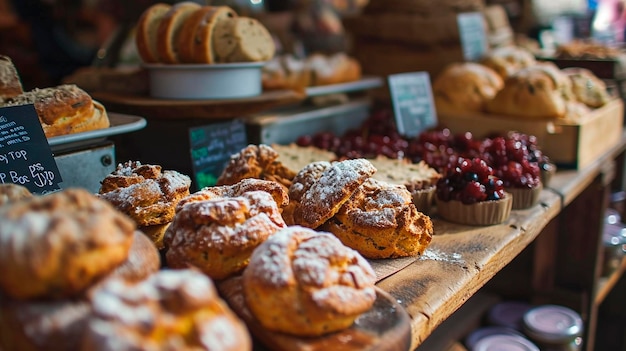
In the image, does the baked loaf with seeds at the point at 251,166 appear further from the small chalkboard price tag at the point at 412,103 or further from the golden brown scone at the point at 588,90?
the golden brown scone at the point at 588,90

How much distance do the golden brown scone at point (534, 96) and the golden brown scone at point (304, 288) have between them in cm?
200

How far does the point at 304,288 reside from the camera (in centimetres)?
105

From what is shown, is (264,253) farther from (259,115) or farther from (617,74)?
(617,74)

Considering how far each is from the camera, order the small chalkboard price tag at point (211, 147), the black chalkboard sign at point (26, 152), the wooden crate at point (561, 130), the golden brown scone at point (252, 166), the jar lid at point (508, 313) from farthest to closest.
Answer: the jar lid at point (508, 313), the wooden crate at point (561, 130), the small chalkboard price tag at point (211, 147), the golden brown scone at point (252, 166), the black chalkboard sign at point (26, 152)

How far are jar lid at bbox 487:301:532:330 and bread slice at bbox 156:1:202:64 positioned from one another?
2305 mm

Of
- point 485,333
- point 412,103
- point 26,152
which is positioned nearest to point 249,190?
point 26,152

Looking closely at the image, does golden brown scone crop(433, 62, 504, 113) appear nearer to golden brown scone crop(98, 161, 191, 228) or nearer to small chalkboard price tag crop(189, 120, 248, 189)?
small chalkboard price tag crop(189, 120, 248, 189)

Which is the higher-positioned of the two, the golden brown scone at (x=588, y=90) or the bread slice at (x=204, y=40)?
the bread slice at (x=204, y=40)

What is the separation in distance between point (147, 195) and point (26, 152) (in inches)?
16.1

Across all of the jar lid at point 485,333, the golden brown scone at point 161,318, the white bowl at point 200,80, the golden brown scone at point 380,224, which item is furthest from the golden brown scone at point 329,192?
the jar lid at point 485,333

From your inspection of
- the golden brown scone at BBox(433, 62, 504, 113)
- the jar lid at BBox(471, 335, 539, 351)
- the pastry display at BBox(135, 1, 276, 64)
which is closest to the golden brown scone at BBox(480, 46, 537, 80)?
the golden brown scone at BBox(433, 62, 504, 113)

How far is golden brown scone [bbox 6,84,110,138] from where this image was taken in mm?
1670

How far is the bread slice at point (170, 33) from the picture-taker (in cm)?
222

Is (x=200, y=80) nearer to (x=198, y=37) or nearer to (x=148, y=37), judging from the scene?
(x=198, y=37)
